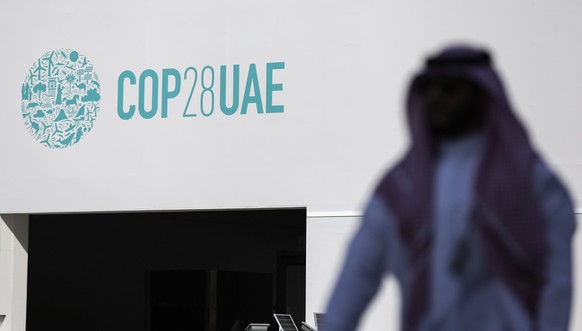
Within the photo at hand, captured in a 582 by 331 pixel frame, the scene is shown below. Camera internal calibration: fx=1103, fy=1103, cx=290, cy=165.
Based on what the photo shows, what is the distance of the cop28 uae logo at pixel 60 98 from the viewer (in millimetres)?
13359

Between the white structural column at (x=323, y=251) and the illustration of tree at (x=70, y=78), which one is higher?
the illustration of tree at (x=70, y=78)

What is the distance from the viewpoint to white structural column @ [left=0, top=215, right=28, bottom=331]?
1392cm

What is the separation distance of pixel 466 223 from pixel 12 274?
488 inches

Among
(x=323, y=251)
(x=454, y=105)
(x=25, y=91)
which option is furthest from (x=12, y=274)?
(x=454, y=105)

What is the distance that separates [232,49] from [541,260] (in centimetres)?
1045

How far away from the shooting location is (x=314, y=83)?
12109mm

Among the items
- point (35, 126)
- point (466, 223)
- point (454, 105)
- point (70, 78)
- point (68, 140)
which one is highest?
point (70, 78)

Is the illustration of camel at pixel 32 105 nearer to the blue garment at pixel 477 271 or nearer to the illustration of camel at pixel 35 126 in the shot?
the illustration of camel at pixel 35 126

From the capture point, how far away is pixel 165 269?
2145 cm

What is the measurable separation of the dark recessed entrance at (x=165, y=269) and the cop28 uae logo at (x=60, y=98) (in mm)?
6450

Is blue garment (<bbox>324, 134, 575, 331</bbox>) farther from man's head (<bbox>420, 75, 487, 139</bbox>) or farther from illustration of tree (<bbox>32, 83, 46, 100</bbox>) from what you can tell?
illustration of tree (<bbox>32, 83, 46, 100</bbox>)

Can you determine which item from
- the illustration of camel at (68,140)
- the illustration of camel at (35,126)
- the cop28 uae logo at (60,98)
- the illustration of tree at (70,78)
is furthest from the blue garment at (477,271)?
the illustration of camel at (35,126)

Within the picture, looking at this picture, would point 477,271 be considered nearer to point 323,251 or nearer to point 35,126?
point 323,251

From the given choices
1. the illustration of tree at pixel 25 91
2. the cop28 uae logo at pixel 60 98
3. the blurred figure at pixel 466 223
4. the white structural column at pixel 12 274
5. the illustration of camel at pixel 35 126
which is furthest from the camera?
the white structural column at pixel 12 274
